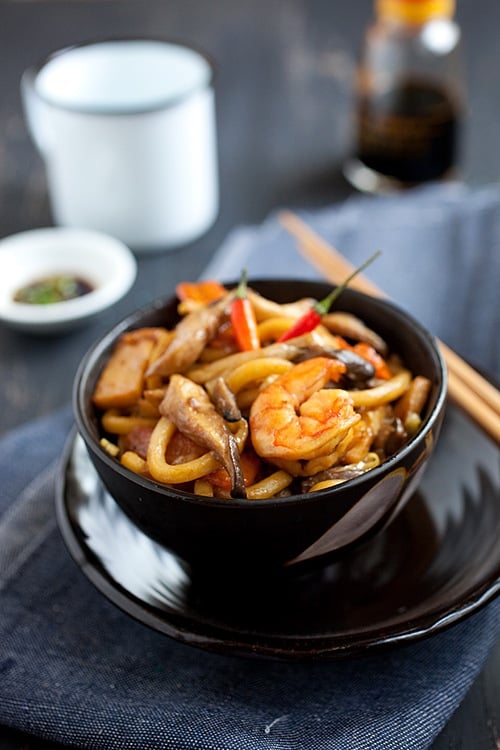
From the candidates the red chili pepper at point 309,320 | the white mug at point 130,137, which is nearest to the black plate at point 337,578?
the red chili pepper at point 309,320

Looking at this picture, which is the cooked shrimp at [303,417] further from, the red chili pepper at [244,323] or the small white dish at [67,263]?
the small white dish at [67,263]

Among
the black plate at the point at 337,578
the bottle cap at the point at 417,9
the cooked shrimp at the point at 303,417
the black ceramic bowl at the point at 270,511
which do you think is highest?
the bottle cap at the point at 417,9

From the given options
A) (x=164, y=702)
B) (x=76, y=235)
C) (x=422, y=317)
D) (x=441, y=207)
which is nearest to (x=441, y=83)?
(x=441, y=207)

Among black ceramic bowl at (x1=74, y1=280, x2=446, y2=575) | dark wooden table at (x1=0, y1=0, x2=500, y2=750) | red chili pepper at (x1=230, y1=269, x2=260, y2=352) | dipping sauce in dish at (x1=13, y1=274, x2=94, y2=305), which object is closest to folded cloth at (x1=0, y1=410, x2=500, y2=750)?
black ceramic bowl at (x1=74, y1=280, x2=446, y2=575)

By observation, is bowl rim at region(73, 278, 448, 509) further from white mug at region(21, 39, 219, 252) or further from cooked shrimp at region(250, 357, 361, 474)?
white mug at region(21, 39, 219, 252)

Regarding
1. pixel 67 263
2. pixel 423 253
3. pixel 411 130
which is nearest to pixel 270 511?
pixel 423 253

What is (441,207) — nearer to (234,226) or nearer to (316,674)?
(234,226)

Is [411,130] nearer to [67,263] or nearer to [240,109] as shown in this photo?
[240,109]
